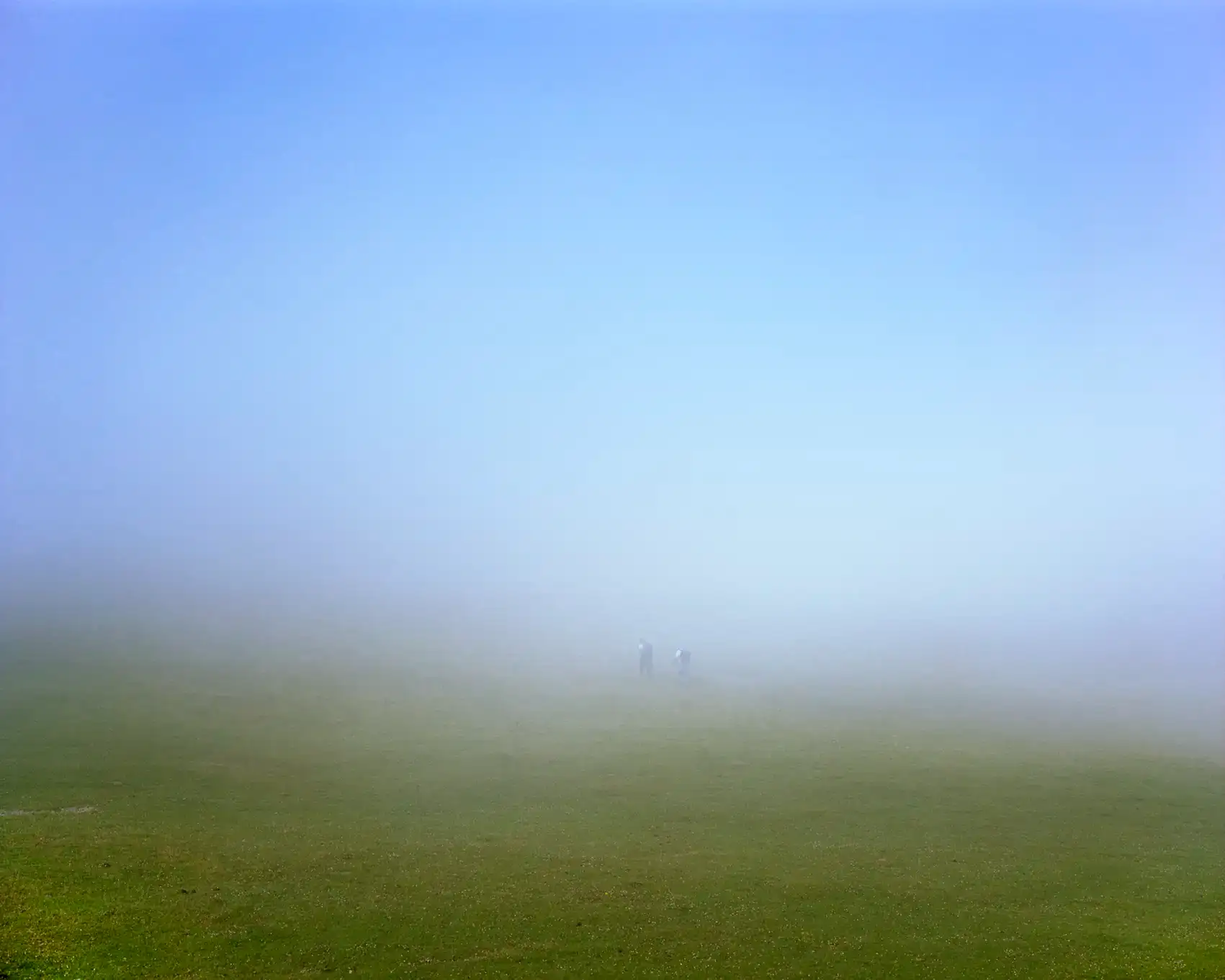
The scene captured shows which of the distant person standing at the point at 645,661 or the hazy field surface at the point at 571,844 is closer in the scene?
the hazy field surface at the point at 571,844

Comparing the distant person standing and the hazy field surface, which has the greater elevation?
the distant person standing

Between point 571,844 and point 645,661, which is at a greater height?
point 645,661

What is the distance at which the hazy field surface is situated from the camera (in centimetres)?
2134

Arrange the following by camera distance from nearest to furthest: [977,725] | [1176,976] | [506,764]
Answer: [1176,976]
[506,764]
[977,725]

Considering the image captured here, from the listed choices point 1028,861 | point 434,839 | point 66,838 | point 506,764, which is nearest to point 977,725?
point 1028,861

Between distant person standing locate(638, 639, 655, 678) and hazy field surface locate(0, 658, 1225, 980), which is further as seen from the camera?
distant person standing locate(638, 639, 655, 678)

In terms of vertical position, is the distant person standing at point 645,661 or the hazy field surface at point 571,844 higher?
the distant person standing at point 645,661

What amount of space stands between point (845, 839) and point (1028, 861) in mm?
5362

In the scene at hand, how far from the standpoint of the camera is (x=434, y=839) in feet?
92.1

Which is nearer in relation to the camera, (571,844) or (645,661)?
(571,844)

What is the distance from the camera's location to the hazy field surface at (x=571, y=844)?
70.0 ft

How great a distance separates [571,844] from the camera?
28.0m

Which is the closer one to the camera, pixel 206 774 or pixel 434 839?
pixel 434 839

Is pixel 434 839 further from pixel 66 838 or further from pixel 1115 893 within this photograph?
pixel 1115 893
